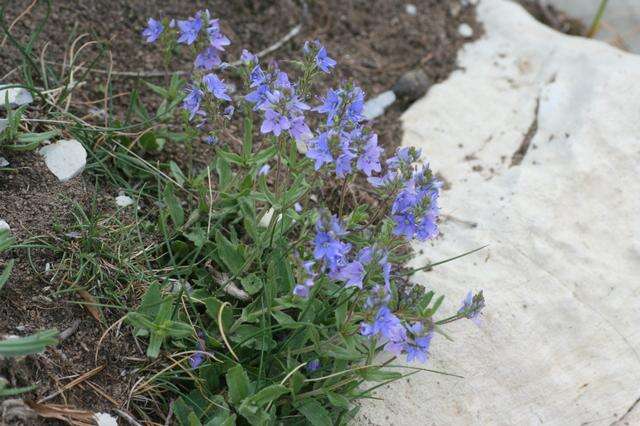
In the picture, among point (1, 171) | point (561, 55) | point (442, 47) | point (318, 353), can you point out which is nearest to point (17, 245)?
point (1, 171)

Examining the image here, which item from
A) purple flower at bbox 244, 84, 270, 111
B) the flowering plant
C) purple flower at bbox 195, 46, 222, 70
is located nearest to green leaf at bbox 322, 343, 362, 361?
the flowering plant

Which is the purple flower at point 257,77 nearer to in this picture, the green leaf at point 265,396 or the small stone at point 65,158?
the small stone at point 65,158

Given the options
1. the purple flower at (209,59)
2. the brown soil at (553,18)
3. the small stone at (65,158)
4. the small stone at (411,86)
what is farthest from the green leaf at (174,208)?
the brown soil at (553,18)

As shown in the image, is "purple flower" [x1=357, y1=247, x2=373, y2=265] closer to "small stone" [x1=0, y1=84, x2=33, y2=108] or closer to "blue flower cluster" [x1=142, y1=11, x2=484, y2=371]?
"blue flower cluster" [x1=142, y1=11, x2=484, y2=371]

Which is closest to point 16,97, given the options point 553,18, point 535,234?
point 535,234

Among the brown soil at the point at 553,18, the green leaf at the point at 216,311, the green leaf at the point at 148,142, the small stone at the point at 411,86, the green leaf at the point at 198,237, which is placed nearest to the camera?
the green leaf at the point at 216,311

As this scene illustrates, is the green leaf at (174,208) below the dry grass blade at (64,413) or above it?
above

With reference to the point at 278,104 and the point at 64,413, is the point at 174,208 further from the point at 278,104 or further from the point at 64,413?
the point at 64,413
